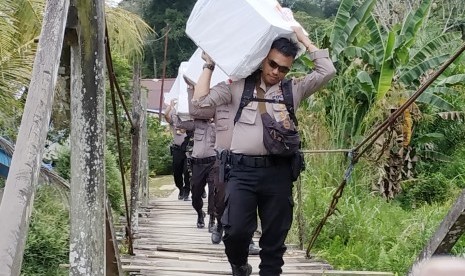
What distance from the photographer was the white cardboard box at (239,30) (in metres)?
3.37

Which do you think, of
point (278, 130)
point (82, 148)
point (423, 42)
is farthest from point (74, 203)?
point (423, 42)

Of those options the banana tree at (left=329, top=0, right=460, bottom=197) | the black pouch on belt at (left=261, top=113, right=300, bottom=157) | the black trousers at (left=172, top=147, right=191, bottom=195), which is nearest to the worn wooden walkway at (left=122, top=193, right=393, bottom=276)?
the black pouch on belt at (left=261, top=113, right=300, bottom=157)

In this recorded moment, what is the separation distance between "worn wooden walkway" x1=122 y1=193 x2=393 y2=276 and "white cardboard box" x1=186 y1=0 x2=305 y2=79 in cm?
150

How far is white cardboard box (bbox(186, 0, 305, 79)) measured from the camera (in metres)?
3.37

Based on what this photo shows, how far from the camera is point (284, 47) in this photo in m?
3.41

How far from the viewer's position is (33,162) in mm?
1547

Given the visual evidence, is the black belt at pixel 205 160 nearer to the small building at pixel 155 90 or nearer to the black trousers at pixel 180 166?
the black trousers at pixel 180 166

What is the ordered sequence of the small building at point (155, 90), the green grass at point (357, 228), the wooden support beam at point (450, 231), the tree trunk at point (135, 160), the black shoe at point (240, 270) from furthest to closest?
the small building at point (155, 90) < the tree trunk at point (135, 160) < the green grass at point (357, 228) < the black shoe at point (240, 270) < the wooden support beam at point (450, 231)

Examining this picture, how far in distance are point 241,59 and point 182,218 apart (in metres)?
5.14

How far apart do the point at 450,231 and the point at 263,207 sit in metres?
1.15

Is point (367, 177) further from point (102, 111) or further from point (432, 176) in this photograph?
point (102, 111)

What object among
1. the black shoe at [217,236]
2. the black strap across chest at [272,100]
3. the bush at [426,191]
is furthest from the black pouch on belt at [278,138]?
the bush at [426,191]

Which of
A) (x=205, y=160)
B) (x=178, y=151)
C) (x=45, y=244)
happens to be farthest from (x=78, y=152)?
(x=178, y=151)

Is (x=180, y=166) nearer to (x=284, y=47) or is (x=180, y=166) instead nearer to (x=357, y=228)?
(x=357, y=228)
